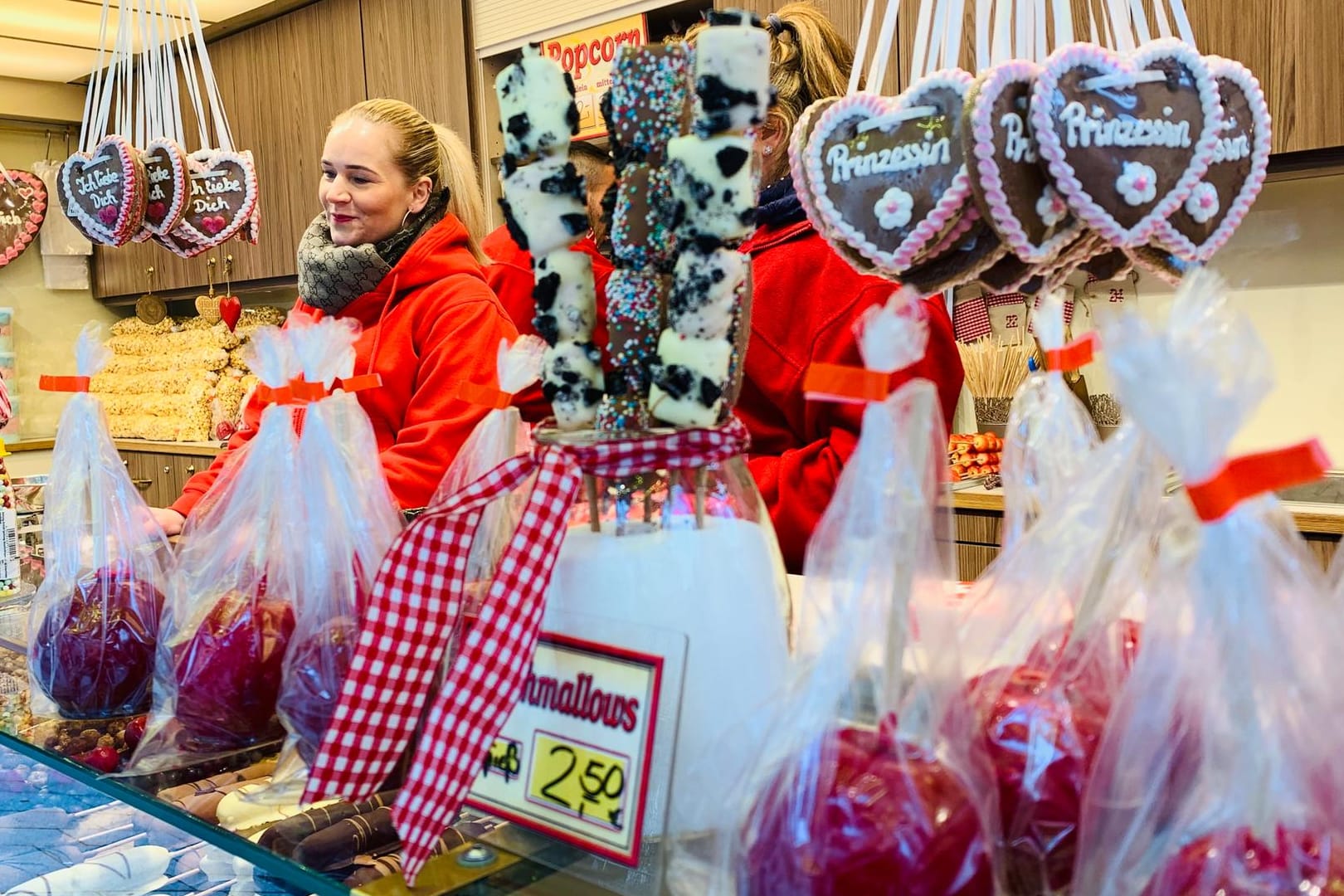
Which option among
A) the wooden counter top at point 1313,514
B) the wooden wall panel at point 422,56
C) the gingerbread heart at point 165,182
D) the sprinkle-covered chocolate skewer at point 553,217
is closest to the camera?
the sprinkle-covered chocolate skewer at point 553,217

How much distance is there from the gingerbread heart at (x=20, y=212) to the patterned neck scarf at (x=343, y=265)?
12.7 ft

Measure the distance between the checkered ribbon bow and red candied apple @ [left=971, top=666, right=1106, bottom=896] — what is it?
0.20 metres

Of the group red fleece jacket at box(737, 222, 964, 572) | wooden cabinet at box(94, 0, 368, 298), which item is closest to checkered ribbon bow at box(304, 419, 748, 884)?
red fleece jacket at box(737, 222, 964, 572)

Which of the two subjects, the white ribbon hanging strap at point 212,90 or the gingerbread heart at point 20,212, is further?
the gingerbread heart at point 20,212

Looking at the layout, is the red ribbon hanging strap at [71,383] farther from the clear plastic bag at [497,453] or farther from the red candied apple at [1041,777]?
the red candied apple at [1041,777]

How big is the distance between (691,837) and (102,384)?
5210 mm

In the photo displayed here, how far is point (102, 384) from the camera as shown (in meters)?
5.07

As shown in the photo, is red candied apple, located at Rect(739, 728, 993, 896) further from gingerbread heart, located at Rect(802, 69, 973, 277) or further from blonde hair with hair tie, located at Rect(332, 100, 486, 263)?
blonde hair with hair tie, located at Rect(332, 100, 486, 263)

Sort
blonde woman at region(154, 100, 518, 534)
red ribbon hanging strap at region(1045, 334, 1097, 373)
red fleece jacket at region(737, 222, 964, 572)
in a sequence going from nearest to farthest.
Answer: red ribbon hanging strap at region(1045, 334, 1097, 373)
red fleece jacket at region(737, 222, 964, 572)
blonde woman at region(154, 100, 518, 534)

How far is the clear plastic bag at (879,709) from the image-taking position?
17.3 inches

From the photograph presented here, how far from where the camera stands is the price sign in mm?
575

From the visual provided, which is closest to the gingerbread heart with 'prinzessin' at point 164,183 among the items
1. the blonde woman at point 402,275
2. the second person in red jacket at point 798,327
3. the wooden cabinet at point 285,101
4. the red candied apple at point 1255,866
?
the blonde woman at point 402,275

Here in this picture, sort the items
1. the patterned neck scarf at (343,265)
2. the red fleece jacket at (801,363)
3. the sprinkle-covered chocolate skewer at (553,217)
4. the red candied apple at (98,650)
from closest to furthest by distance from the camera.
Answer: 1. the sprinkle-covered chocolate skewer at (553,217)
2. the red candied apple at (98,650)
3. the red fleece jacket at (801,363)
4. the patterned neck scarf at (343,265)

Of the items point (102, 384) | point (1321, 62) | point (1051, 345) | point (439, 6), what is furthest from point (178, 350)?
point (1051, 345)
